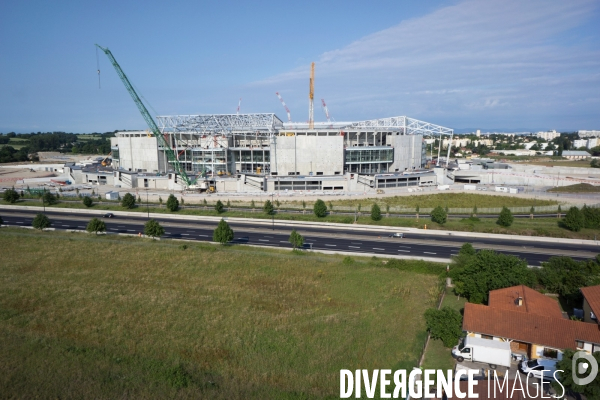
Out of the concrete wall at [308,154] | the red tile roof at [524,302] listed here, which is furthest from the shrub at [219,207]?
the red tile roof at [524,302]

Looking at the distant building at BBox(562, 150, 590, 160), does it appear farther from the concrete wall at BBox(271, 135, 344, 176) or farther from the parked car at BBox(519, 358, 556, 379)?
the parked car at BBox(519, 358, 556, 379)

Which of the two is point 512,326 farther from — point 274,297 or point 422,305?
point 274,297

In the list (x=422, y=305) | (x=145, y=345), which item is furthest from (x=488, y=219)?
(x=145, y=345)

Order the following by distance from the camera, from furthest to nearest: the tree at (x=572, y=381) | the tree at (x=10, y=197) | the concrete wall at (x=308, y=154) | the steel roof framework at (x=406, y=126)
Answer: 1. the steel roof framework at (x=406, y=126)
2. the concrete wall at (x=308, y=154)
3. the tree at (x=10, y=197)
4. the tree at (x=572, y=381)

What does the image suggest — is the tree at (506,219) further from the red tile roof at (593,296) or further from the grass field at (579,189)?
the grass field at (579,189)

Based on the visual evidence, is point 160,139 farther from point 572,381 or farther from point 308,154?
point 572,381

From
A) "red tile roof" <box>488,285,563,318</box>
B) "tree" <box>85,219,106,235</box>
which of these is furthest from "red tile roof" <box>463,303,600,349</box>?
"tree" <box>85,219,106,235</box>
